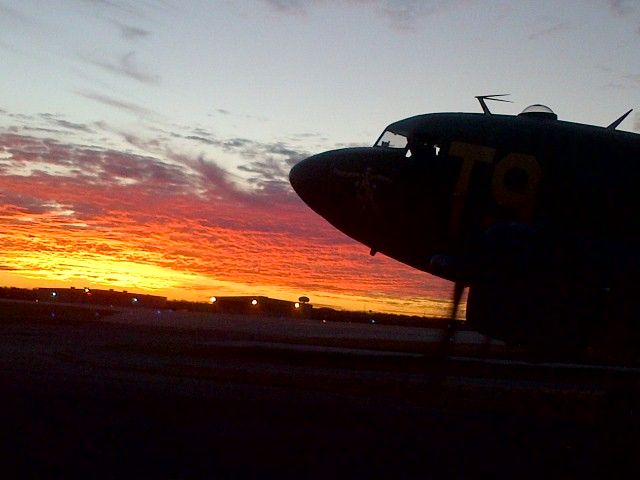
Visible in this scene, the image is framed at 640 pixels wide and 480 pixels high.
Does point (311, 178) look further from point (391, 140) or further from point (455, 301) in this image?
point (455, 301)

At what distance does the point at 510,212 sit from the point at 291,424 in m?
7.10

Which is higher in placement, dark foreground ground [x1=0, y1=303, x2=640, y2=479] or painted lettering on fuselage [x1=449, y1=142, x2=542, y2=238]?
painted lettering on fuselage [x1=449, y1=142, x2=542, y2=238]

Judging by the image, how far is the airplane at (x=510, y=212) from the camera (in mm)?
14047

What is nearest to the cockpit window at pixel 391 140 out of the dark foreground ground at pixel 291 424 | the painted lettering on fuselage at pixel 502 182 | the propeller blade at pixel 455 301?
the painted lettering on fuselage at pixel 502 182

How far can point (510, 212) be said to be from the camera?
1667 centimetres

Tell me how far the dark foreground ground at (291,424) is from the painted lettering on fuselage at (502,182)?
2.66 m

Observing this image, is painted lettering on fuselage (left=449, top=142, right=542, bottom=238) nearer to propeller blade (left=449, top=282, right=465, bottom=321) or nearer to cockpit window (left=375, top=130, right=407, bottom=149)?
propeller blade (left=449, top=282, right=465, bottom=321)

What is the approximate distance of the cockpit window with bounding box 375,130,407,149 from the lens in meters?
19.5

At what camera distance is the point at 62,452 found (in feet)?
28.6

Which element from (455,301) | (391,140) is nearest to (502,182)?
(455,301)

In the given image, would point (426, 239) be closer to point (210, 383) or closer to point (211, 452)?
point (210, 383)

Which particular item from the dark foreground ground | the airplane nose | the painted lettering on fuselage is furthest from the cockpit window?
the dark foreground ground

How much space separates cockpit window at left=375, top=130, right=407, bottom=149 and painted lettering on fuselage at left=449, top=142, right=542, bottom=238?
6.70ft

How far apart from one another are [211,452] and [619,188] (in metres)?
10.7
